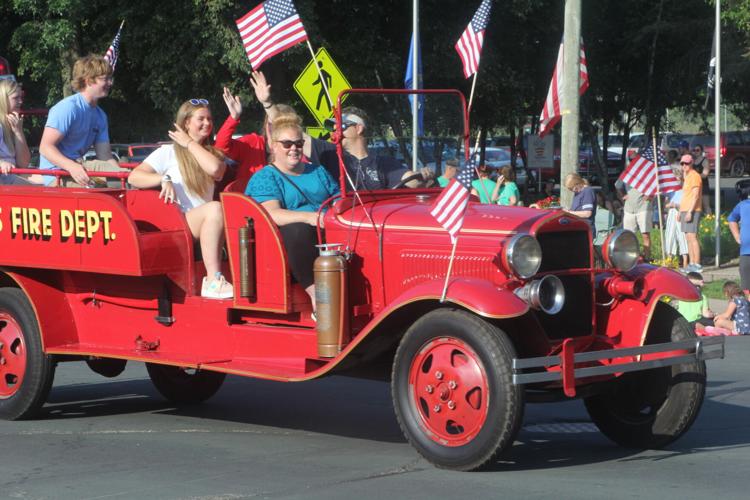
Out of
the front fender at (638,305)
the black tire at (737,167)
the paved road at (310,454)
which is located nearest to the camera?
the paved road at (310,454)

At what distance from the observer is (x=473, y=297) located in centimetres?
616

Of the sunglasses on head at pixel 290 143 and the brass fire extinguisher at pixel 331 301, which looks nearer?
the brass fire extinguisher at pixel 331 301

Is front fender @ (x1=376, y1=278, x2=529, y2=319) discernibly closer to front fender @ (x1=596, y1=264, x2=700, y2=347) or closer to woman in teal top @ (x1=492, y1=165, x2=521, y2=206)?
front fender @ (x1=596, y1=264, x2=700, y2=347)

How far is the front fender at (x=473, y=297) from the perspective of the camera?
6074 millimetres

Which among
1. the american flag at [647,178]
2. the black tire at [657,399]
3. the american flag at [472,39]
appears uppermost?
the american flag at [472,39]

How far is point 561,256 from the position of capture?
679 cm

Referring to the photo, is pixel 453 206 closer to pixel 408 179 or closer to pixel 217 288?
pixel 408 179

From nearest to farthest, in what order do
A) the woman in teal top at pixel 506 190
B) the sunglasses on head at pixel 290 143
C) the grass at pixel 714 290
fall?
the sunglasses on head at pixel 290 143
the woman in teal top at pixel 506 190
the grass at pixel 714 290

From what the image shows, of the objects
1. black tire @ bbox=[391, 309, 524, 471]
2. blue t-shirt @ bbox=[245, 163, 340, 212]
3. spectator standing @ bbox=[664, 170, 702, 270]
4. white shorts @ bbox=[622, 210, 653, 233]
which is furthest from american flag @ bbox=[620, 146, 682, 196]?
black tire @ bbox=[391, 309, 524, 471]

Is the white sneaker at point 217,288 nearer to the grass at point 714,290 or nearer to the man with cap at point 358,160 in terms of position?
the man with cap at point 358,160

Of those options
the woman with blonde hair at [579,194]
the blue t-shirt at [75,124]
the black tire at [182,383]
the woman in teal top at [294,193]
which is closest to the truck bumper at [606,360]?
the woman in teal top at [294,193]

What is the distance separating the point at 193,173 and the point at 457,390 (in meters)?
2.62

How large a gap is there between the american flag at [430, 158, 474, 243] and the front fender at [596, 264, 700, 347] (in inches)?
43.2

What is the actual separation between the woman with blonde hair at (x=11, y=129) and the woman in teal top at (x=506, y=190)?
8097mm
